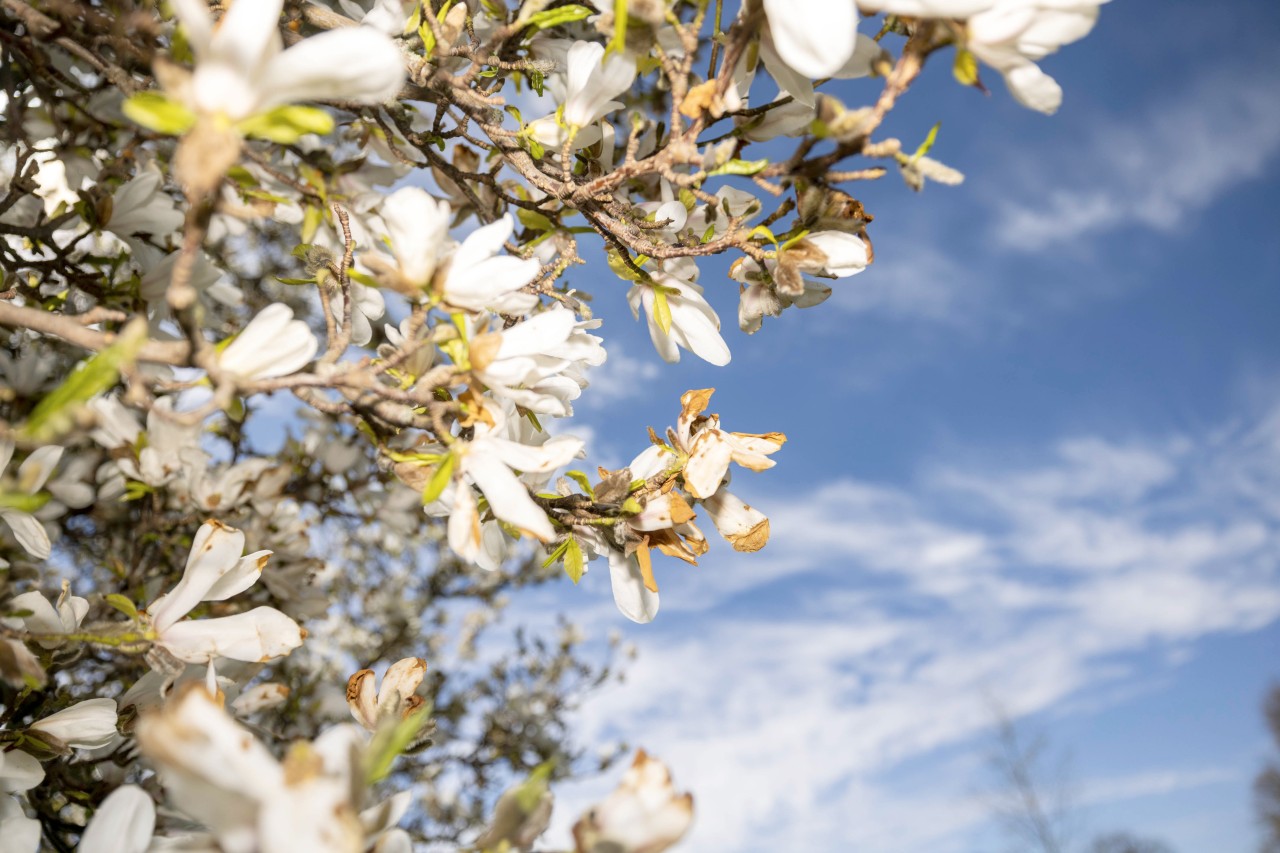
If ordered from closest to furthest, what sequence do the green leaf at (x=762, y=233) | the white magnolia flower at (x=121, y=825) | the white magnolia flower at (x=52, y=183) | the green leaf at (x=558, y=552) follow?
the white magnolia flower at (x=121, y=825) → the green leaf at (x=762, y=233) → the green leaf at (x=558, y=552) → the white magnolia flower at (x=52, y=183)

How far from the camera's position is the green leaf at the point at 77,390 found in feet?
2.05

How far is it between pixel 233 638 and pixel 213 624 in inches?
1.4

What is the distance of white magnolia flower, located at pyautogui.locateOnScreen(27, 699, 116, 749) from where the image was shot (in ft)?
3.44

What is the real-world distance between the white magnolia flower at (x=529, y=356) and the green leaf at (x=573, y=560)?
18 centimetres

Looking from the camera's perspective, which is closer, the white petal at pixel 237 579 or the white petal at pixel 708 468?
the white petal at pixel 708 468

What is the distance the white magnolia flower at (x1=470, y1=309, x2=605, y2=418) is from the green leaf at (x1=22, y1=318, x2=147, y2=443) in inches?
12.0

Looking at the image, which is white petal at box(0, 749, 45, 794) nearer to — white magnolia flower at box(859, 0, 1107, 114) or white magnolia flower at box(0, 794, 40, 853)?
white magnolia flower at box(0, 794, 40, 853)

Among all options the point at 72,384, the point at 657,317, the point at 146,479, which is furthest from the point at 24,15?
the point at 146,479

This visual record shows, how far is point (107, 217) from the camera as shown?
1.44m

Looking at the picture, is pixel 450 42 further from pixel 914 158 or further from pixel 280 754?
pixel 280 754

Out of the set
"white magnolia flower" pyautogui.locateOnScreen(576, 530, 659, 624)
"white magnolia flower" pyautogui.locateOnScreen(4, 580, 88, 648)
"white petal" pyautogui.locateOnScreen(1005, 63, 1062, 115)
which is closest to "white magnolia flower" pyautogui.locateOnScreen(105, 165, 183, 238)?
"white magnolia flower" pyautogui.locateOnScreen(4, 580, 88, 648)

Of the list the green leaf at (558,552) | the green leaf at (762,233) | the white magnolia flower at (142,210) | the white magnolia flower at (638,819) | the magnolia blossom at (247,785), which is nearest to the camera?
the magnolia blossom at (247,785)

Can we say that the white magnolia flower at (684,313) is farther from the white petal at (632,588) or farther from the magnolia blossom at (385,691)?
the magnolia blossom at (385,691)

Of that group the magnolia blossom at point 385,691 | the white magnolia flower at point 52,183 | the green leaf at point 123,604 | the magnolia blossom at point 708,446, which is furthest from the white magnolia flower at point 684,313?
the white magnolia flower at point 52,183
